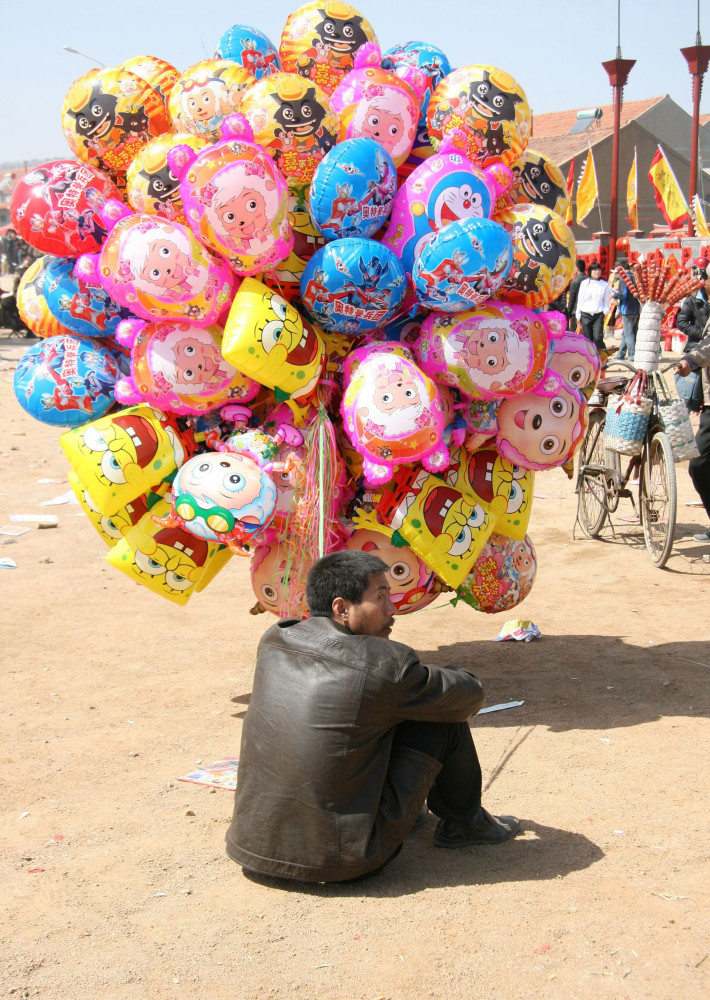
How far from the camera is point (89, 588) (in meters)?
6.65

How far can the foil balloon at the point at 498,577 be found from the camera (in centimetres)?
462

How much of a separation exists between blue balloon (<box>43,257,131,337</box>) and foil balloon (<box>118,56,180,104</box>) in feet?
2.74

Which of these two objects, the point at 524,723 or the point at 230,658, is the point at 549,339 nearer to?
the point at 524,723

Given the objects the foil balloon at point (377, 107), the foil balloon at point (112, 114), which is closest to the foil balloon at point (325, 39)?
the foil balloon at point (377, 107)

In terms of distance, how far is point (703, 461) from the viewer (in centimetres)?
687

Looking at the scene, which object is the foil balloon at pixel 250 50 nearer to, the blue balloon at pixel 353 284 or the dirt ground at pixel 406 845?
the blue balloon at pixel 353 284

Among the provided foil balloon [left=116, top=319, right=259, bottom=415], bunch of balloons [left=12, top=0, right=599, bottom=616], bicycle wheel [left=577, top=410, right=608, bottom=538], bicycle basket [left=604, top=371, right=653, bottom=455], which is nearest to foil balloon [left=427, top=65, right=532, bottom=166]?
bunch of balloons [left=12, top=0, right=599, bottom=616]

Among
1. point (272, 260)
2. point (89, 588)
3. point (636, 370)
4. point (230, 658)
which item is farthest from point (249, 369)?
point (636, 370)

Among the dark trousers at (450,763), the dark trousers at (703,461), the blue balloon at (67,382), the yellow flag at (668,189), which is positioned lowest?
the dark trousers at (450,763)

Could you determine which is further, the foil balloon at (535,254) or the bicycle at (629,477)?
the bicycle at (629,477)

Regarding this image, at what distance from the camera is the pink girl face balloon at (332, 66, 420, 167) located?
3992 mm

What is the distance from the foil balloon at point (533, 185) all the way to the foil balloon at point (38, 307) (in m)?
2.03

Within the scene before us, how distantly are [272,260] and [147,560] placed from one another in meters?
1.33

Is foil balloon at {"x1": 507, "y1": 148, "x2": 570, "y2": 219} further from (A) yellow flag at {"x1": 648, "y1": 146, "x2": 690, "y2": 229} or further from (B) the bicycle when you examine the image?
(A) yellow flag at {"x1": 648, "y1": 146, "x2": 690, "y2": 229}
